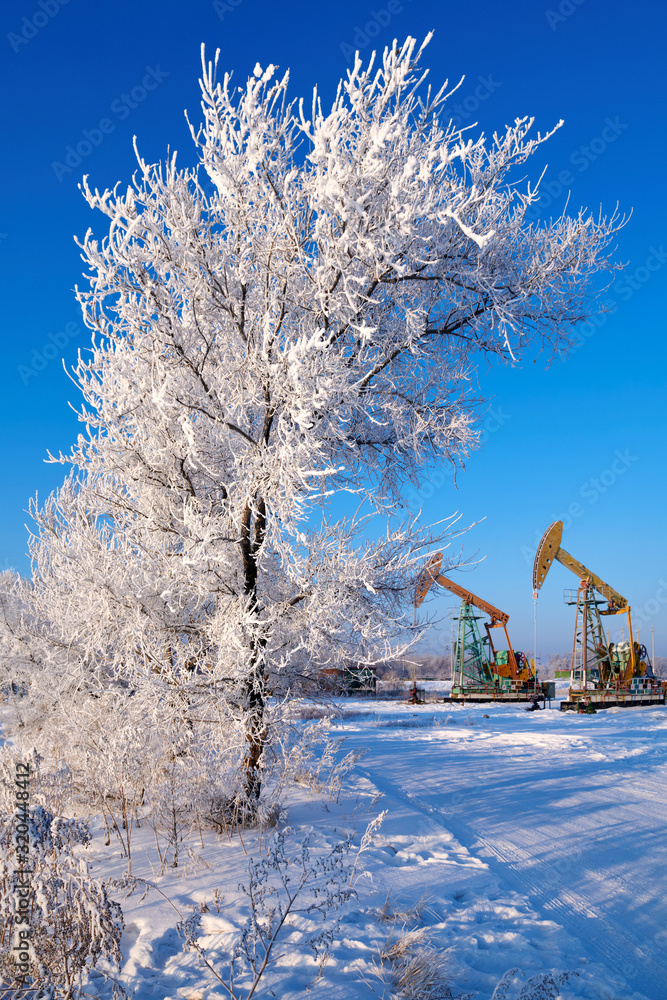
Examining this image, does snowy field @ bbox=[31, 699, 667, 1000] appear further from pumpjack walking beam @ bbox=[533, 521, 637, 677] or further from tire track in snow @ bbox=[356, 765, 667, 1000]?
pumpjack walking beam @ bbox=[533, 521, 637, 677]

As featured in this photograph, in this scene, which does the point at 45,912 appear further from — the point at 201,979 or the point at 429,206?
the point at 429,206

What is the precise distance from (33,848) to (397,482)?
442 cm

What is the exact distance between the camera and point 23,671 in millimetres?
8766

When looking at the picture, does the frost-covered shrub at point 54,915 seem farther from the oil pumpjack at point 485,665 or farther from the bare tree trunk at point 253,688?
the oil pumpjack at point 485,665

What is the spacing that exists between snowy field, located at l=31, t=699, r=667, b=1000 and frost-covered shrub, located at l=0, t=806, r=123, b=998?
0.32 m

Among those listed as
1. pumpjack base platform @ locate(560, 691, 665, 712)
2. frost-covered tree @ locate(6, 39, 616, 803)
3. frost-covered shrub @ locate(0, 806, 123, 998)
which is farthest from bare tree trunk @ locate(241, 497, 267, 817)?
pumpjack base platform @ locate(560, 691, 665, 712)

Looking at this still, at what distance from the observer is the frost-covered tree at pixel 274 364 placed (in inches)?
175

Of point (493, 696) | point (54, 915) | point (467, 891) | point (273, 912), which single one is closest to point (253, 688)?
point (467, 891)

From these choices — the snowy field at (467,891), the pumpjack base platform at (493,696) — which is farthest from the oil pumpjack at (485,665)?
the snowy field at (467,891)

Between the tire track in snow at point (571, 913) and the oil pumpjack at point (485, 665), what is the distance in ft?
91.1

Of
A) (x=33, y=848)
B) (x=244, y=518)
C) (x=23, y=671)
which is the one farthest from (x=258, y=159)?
(x=23, y=671)

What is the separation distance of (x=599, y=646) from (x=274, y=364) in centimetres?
3097

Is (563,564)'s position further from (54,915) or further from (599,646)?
(54,915)

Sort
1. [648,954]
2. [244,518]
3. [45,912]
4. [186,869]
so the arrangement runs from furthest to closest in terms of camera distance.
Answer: [244,518] → [186,869] → [648,954] → [45,912]
